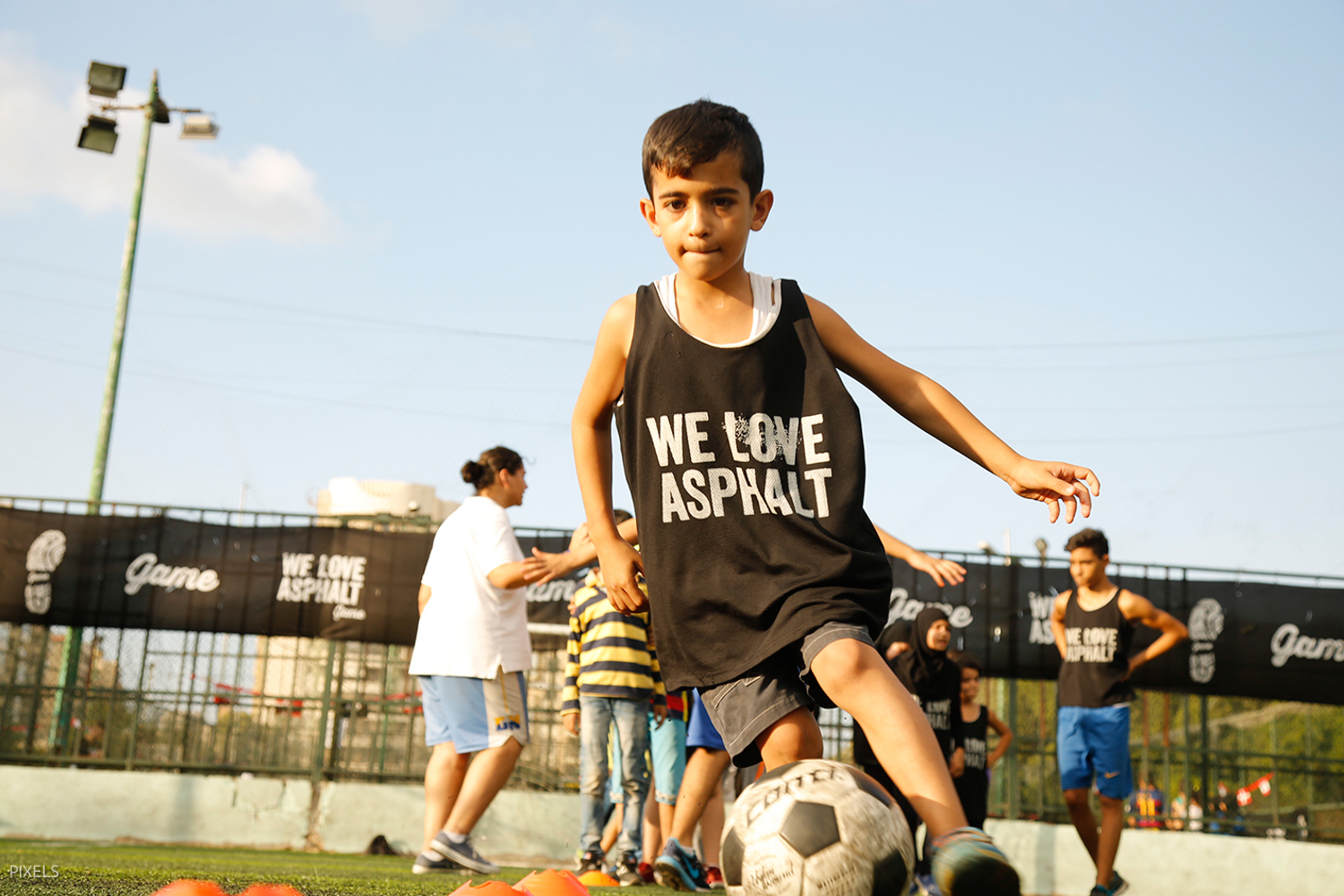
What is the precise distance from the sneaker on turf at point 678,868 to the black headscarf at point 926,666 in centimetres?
247

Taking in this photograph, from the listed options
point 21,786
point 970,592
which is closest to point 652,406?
point 970,592

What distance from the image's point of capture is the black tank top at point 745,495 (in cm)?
241

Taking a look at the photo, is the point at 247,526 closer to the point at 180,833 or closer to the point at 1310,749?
the point at 180,833

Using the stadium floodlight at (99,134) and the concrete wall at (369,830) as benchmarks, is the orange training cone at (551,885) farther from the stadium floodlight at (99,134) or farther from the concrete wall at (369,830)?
the stadium floodlight at (99,134)

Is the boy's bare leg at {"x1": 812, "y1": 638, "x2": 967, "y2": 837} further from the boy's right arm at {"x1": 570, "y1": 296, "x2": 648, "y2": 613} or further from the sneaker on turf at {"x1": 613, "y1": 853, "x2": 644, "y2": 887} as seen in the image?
the sneaker on turf at {"x1": 613, "y1": 853, "x2": 644, "y2": 887}

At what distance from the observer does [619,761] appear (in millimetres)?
6105

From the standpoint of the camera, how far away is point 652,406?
260cm

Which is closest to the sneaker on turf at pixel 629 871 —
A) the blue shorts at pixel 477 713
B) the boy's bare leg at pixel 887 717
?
the blue shorts at pixel 477 713

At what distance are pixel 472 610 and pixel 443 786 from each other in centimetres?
86

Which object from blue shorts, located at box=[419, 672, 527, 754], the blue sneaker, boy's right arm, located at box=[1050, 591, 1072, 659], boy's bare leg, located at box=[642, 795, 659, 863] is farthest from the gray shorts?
boy's right arm, located at box=[1050, 591, 1072, 659]

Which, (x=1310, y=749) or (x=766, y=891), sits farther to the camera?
(x=1310, y=749)

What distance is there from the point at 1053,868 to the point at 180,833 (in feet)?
23.0

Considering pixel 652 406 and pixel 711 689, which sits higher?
pixel 652 406
